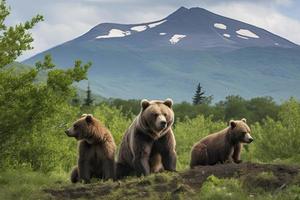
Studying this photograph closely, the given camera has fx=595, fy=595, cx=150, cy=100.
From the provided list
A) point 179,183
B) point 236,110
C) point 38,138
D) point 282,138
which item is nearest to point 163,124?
point 179,183

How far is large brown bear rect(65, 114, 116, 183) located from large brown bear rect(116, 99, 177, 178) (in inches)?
17.8

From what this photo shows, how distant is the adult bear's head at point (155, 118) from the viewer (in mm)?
10742

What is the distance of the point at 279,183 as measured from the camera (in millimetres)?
9164

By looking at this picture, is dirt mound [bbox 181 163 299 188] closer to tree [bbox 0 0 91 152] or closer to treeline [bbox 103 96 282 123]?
tree [bbox 0 0 91 152]

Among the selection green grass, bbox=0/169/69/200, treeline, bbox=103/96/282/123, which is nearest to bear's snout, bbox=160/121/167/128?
green grass, bbox=0/169/69/200

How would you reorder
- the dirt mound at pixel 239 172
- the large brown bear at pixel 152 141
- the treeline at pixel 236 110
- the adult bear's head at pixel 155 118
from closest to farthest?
the dirt mound at pixel 239 172, the adult bear's head at pixel 155 118, the large brown bear at pixel 152 141, the treeline at pixel 236 110

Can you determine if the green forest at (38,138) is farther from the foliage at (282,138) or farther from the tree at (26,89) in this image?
the foliage at (282,138)

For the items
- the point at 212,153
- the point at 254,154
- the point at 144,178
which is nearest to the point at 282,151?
the point at 254,154

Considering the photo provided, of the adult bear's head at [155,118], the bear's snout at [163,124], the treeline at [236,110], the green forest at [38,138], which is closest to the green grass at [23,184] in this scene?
the green forest at [38,138]

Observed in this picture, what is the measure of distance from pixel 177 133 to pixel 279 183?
44.8 m

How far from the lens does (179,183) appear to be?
9500mm


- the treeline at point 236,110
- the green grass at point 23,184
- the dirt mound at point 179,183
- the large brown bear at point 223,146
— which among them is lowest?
the green grass at point 23,184

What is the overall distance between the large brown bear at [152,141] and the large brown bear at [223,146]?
4.01 feet

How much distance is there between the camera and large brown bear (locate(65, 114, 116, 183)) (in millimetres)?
11539
